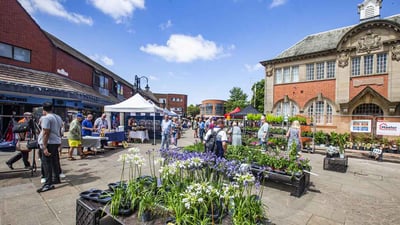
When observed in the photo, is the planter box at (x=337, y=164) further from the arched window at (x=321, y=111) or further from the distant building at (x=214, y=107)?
the distant building at (x=214, y=107)

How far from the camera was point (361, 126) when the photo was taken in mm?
10984

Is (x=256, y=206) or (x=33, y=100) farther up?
(x=33, y=100)

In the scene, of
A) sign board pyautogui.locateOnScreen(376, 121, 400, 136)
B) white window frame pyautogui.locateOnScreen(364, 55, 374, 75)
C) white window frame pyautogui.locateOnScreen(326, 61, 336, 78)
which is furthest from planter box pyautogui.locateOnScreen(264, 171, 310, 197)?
white window frame pyautogui.locateOnScreen(326, 61, 336, 78)

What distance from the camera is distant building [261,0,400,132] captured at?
1508 centimetres

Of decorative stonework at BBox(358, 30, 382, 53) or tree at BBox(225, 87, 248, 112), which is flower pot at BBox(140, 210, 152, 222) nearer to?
decorative stonework at BBox(358, 30, 382, 53)

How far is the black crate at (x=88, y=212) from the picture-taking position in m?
2.49

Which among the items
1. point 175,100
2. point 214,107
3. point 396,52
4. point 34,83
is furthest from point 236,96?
point 34,83

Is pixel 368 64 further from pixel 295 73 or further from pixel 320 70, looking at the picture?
pixel 295 73

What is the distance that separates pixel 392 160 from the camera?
9297 mm

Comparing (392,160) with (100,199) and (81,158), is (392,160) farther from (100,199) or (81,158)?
(81,158)

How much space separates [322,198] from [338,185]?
4.81 feet

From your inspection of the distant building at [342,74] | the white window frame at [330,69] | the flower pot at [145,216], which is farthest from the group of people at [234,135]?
the white window frame at [330,69]

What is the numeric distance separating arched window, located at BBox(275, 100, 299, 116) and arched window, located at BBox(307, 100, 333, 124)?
132 centimetres

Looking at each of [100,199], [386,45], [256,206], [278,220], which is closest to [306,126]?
[386,45]
